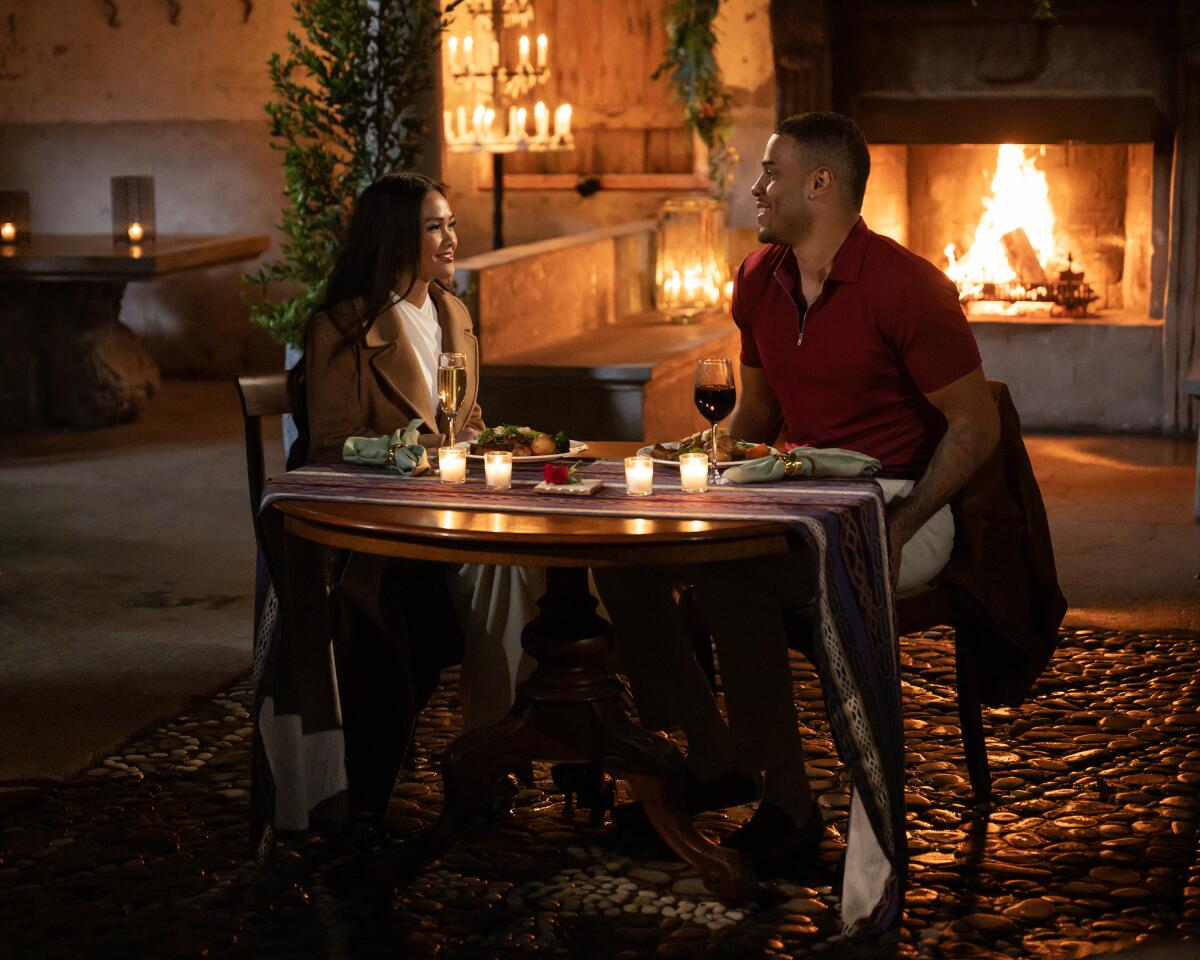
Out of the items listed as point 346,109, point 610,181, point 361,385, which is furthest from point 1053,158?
point 361,385

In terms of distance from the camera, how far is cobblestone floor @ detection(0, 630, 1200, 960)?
312 cm

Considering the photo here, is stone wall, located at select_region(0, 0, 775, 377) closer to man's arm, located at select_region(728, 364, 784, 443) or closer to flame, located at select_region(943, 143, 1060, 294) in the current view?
flame, located at select_region(943, 143, 1060, 294)

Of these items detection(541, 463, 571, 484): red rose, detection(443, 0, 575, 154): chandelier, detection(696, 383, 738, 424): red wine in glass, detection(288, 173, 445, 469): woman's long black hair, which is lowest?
detection(541, 463, 571, 484): red rose

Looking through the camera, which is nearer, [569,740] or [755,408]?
[569,740]

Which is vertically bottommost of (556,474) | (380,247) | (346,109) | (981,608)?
(981,608)

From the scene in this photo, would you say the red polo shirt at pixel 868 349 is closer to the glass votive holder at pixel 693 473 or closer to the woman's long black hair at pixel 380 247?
the glass votive holder at pixel 693 473

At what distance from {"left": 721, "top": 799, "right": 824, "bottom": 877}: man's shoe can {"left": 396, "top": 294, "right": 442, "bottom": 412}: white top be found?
1244 millimetres

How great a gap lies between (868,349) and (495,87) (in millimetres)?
5275

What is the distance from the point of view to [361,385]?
380cm

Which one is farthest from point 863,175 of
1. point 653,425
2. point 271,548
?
point 653,425

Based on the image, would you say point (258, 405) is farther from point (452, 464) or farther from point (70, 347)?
point (70, 347)

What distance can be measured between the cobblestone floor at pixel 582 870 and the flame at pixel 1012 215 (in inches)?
186

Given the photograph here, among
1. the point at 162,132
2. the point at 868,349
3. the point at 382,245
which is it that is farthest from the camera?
the point at 162,132

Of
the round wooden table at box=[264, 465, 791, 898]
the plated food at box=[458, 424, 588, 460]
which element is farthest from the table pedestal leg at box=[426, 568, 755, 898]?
the plated food at box=[458, 424, 588, 460]
